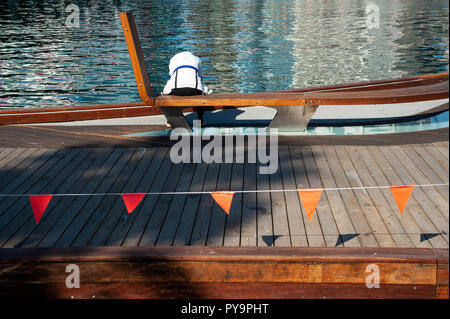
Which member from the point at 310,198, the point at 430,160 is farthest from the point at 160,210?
the point at 430,160

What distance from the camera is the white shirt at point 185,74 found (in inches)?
239

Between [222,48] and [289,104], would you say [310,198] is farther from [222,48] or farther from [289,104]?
[222,48]

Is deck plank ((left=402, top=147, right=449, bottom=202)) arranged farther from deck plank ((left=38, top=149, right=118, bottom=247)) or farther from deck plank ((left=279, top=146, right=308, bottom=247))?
deck plank ((left=38, top=149, right=118, bottom=247))

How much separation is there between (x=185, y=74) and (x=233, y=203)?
88.9 inches

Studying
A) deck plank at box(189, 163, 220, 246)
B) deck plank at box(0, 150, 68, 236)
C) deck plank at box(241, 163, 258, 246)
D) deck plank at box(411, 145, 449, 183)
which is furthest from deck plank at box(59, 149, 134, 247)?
deck plank at box(411, 145, 449, 183)

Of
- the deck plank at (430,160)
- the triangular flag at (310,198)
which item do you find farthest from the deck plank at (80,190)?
the deck plank at (430,160)

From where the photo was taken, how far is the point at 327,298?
138 inches

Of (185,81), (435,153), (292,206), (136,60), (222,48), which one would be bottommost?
(222,48)

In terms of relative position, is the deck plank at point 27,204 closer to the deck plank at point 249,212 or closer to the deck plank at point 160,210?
the deck plank at point 160,210

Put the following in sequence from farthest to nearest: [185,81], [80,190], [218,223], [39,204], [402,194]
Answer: [185,81]
[80,190]
[218,223]
[39,204]
[402,194]

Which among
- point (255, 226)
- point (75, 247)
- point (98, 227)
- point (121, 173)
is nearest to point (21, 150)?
point (121, 173)

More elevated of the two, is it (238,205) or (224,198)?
(224,198)

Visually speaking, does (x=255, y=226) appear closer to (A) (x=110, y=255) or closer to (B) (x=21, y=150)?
(A) (x=110, y=255)

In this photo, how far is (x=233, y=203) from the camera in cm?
443
